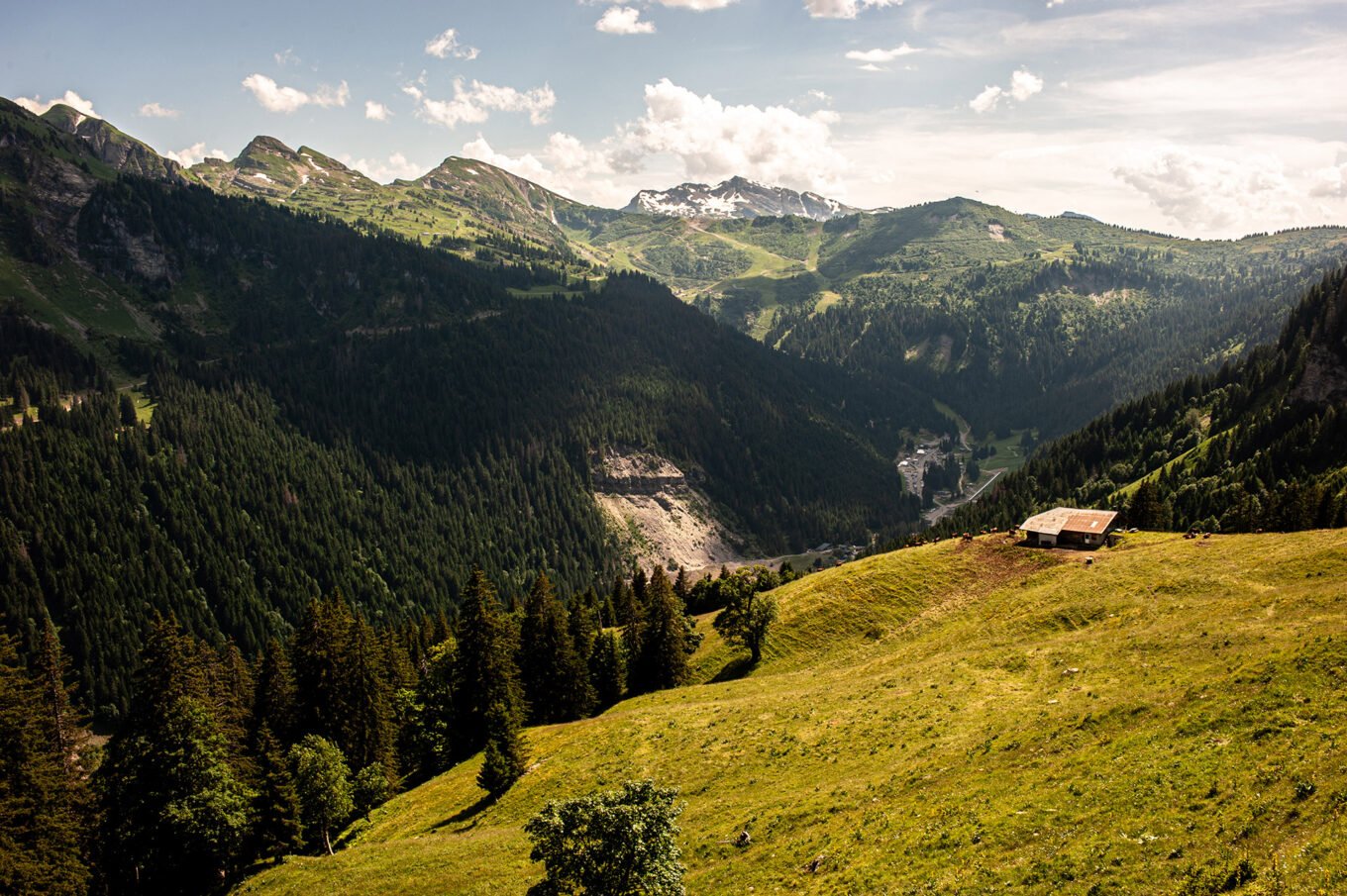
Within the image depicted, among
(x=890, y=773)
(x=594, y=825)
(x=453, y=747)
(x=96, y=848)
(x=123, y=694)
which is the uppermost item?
(x=594, y=825)

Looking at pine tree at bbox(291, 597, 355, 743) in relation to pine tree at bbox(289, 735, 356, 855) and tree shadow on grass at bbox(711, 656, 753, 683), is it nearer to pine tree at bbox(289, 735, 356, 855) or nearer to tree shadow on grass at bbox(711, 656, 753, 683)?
pine tree at bbox(289, 735, 356, 855)

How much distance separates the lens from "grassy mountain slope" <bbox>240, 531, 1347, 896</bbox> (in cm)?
2723

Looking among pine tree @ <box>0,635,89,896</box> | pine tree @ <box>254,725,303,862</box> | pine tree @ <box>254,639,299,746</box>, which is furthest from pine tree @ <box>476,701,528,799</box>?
pine tree @ <box>0,635,89,896</box>

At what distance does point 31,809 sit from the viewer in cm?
4925

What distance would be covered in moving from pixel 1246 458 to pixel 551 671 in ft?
533

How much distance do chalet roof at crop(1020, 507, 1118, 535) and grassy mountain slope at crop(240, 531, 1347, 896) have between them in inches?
169

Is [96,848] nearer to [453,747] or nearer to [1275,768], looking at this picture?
[453,747]

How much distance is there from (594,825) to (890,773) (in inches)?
799

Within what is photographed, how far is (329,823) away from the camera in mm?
62062

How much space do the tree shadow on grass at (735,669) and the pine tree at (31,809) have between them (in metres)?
59.2

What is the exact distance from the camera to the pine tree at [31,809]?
154 feet

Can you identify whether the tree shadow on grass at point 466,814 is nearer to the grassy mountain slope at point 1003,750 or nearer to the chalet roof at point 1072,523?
the grassy mountain slope at point 1003,750

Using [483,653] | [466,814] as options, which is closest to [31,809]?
[466,814]

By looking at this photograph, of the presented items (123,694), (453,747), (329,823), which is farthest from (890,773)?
(123,694)
